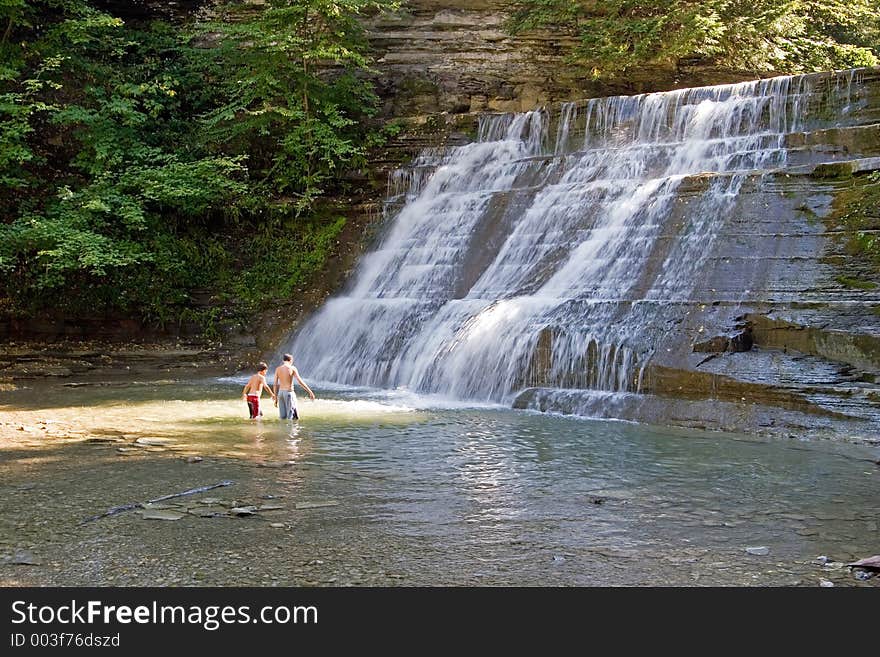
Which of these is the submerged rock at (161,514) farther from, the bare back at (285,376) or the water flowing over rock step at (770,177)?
the water flowing over rock step at (770,177)

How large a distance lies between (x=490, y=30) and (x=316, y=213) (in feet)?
29.4

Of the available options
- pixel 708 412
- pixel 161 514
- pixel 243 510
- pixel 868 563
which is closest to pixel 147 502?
pixel 161 514

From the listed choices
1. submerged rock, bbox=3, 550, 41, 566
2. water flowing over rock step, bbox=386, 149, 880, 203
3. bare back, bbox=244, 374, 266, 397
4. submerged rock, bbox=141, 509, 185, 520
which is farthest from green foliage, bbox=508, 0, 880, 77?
submerged rock, bbox=3, 550, 41, 566

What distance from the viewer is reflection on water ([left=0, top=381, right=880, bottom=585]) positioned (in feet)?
15.9

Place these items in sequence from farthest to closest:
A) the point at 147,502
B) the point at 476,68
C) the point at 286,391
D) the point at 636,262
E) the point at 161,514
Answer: the point at 476,68 → the point at 636,262 → the point at 286,391 → the point at 147,502 → the point at 161,514

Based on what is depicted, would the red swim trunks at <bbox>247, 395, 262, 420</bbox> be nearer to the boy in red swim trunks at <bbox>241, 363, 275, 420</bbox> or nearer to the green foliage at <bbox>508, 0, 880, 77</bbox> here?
the boy in red swim trunks at <bbox>241, 363, 275, 420</bbox>

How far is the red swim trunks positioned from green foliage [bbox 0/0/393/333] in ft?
24.8

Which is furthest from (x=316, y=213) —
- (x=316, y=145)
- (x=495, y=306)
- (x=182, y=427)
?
(x=182, y=427)

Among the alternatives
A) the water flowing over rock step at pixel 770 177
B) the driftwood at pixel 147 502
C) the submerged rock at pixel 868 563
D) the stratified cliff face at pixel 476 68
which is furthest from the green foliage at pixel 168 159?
the submerged rock at pixel 868 563

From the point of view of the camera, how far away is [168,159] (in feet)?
62.6

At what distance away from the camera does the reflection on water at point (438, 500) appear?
4859mm

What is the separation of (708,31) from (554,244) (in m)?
9.68

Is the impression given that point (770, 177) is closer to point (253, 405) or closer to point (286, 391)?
point (286, 391)

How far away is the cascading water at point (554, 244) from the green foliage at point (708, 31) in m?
4.54
